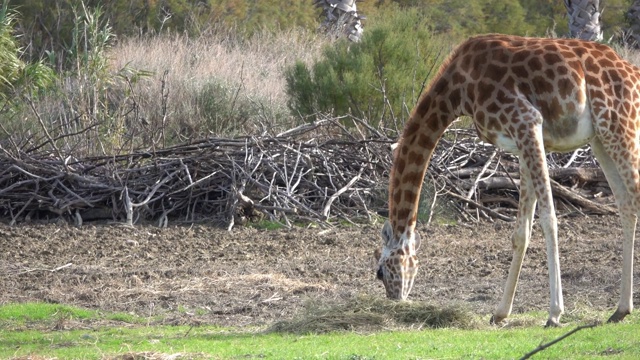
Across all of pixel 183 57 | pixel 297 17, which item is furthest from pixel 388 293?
pixel 297 17

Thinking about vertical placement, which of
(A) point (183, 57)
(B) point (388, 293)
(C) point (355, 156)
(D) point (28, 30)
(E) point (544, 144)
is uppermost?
(E) point (544, 144)

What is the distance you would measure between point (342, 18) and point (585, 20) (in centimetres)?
567

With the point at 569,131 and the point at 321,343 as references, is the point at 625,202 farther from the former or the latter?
the point at 321,343

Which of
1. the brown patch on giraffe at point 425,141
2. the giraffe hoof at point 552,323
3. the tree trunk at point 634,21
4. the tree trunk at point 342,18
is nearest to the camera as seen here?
the giraffe hoof at point 552,323

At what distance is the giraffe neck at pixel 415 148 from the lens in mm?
9336

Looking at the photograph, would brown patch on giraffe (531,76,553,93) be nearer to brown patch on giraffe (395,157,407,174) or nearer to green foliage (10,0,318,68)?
brown patch on giraffe (395,157,407,174)

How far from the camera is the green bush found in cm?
1878

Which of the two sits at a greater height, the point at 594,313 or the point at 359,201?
the point at 594,313

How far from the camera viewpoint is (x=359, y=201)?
14945 millimetres

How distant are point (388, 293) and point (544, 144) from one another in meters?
1.84

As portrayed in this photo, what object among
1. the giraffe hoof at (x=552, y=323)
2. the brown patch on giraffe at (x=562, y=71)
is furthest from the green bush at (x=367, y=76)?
the giraffe hoof at (x=552, y=323)

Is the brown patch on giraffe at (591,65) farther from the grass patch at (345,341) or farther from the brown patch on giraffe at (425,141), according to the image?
the grass patch at (345,341)

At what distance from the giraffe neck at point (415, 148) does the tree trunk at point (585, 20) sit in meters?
16.3

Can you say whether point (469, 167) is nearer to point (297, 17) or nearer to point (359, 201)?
point (359, 201)
